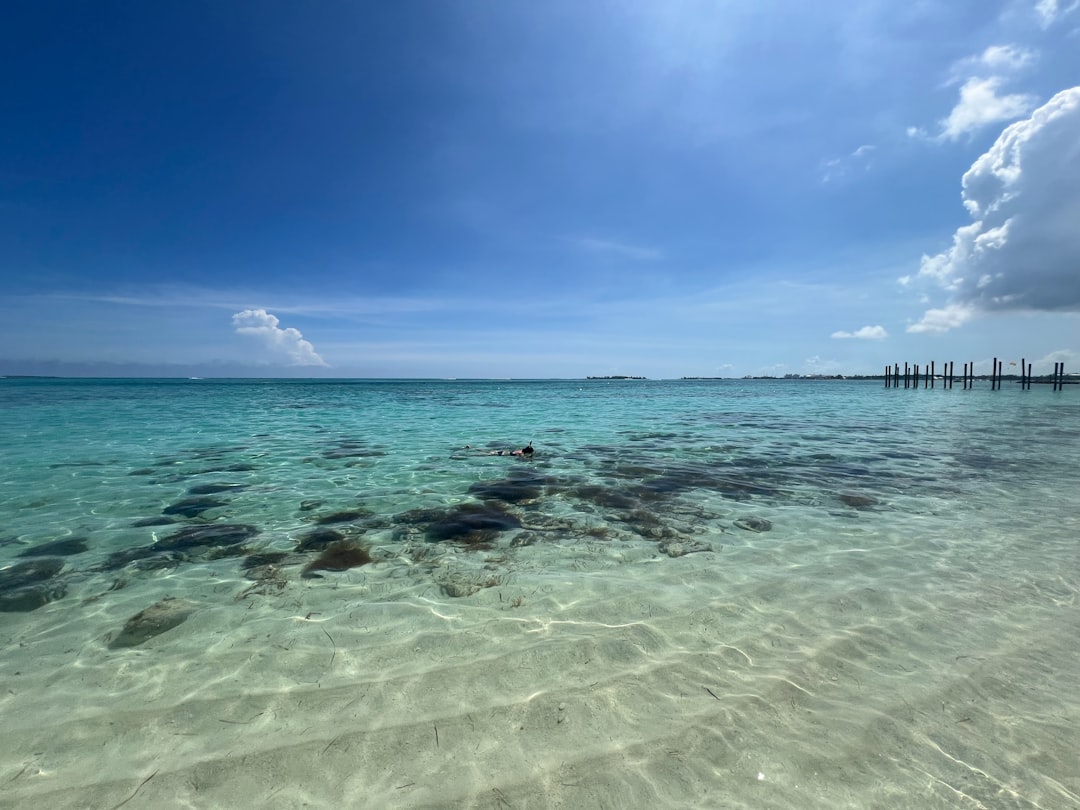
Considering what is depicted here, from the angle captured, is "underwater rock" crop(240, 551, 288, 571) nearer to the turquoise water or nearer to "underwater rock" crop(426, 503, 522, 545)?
the turquoise water

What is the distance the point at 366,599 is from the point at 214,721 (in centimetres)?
191

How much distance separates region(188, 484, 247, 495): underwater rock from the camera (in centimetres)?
1002

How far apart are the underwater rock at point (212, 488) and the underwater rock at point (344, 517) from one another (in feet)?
11.4

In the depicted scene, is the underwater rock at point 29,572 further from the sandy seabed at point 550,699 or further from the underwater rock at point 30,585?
the sandy seabed at point 550,699

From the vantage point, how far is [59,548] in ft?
22.2

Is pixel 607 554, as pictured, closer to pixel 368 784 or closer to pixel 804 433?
pixel 368 784

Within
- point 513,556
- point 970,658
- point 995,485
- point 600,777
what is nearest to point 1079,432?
point 995,485

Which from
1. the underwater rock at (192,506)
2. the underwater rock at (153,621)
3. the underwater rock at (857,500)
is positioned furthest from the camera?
the underwater rock at (857,500)

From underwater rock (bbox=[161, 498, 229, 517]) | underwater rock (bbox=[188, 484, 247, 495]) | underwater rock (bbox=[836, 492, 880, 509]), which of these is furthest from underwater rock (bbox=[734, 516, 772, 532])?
underwater rock (bbox=[188, 484, 247, 495])

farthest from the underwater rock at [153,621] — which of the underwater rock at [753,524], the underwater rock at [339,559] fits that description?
the underwater rock at [753,524]

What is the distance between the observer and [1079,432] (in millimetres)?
20156

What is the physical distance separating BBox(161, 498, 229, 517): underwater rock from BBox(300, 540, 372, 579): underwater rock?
3574mm

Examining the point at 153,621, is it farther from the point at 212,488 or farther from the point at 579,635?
the point at 212,488

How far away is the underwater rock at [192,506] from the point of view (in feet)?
27.9
